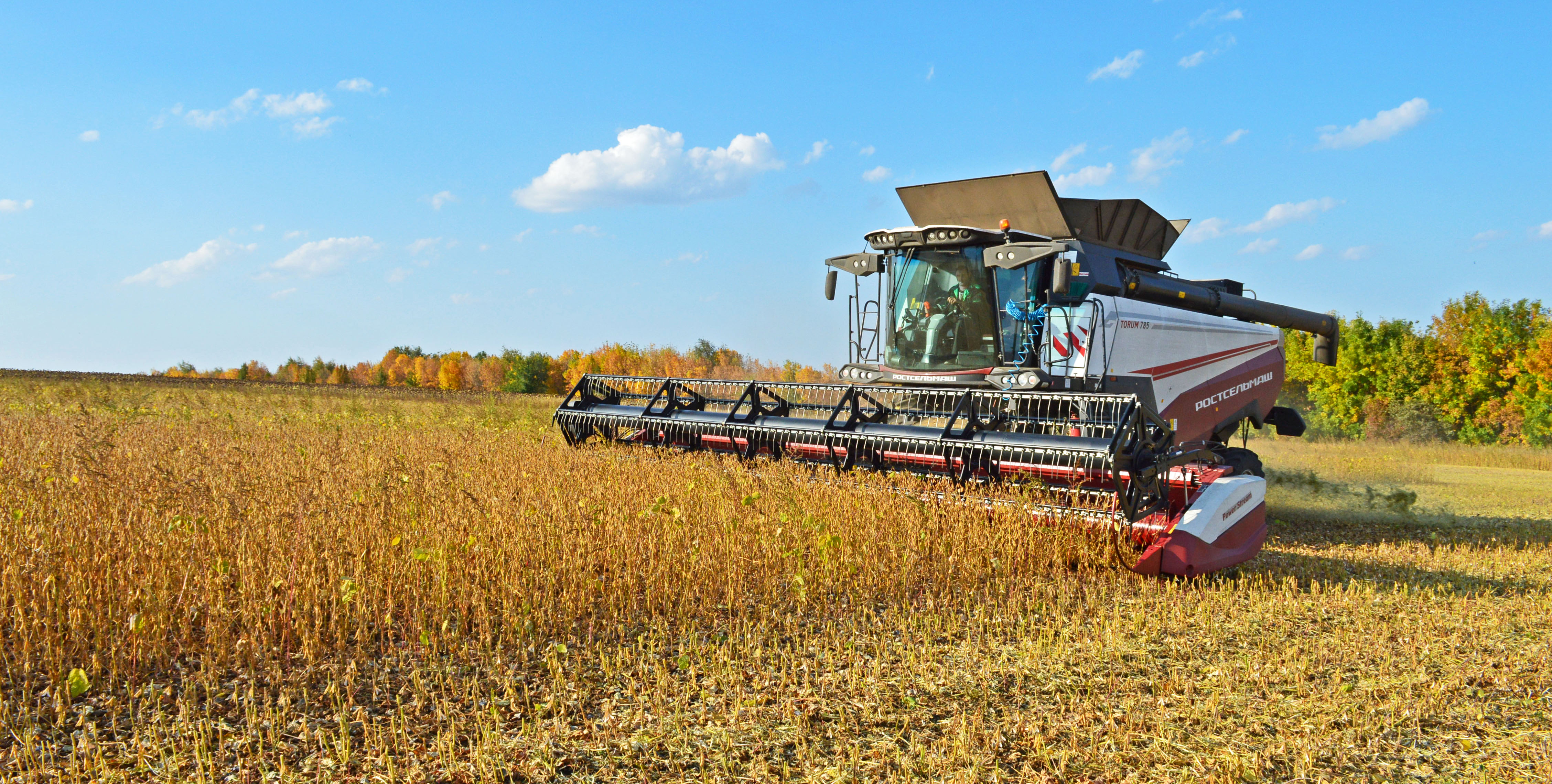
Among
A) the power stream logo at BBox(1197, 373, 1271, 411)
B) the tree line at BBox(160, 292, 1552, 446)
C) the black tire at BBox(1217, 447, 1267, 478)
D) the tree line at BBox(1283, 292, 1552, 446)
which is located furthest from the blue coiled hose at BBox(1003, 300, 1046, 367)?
the tree line at BBox(1283, 292, 1552, 446)

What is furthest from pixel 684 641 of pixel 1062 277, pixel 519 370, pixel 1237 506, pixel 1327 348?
pixel 519 370

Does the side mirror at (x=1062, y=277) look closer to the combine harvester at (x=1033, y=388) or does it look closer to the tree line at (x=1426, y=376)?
the combine harvester at (x=1033, y=388)

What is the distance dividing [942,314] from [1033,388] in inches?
42.7

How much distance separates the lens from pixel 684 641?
3537 mm

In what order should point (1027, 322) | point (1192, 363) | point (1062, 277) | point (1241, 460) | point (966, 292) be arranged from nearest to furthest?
point (1062, 277)
point (1027, 322)
point (966, 292)
point (1192, 363)
point (1241, 460)

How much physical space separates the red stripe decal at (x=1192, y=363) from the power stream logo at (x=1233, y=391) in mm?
279

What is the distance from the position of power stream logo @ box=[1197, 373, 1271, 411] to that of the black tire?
1.61 feet

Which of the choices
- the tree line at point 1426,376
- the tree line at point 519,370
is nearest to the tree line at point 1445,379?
the tree line at point 1426,376

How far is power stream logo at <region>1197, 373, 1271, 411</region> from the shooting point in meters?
7.70

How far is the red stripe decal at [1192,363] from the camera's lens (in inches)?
278

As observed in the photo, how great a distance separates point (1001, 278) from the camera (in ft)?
Result: 22.0

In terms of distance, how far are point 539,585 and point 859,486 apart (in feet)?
7.11

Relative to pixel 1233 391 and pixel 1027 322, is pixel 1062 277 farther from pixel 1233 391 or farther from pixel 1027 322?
pixel 1233 391

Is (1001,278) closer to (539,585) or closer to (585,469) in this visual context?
(585,469)
